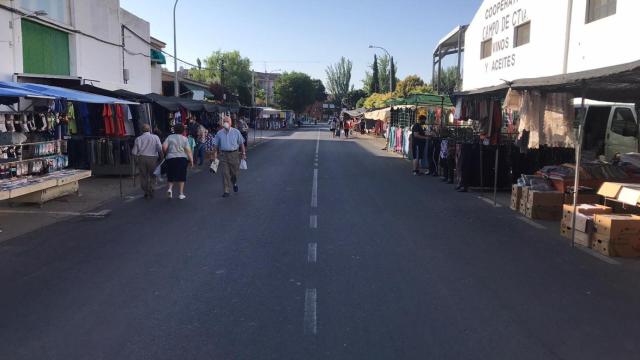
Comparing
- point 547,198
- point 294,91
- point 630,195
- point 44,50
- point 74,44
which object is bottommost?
point 547,198

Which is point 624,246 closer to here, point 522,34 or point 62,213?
point 62,213

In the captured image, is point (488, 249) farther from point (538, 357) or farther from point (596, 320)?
point (538, 357)

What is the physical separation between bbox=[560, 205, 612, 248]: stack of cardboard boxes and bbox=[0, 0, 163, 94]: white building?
1446cm

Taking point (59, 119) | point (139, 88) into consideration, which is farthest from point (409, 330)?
point (139, 88)

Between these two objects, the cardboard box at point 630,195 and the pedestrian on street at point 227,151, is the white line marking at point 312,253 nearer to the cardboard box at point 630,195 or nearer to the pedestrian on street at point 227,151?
the cardboard box at point 630,195

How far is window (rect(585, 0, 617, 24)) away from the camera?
51.2 feet

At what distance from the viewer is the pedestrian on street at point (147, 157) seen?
1264cm

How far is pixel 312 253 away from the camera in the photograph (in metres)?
7.49

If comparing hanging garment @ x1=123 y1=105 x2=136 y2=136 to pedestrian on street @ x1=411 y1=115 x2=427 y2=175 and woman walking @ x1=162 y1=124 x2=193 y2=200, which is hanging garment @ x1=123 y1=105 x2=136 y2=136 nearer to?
woman walking @ x1=162 y1=124 x2=193 y2=200

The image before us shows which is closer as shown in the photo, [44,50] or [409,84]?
[44,50]

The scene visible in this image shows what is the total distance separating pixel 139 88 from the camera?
88.7 ft

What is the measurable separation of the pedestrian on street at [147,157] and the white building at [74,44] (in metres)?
5.54

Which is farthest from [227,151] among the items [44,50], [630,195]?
[44,50]

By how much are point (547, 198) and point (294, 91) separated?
100 m
